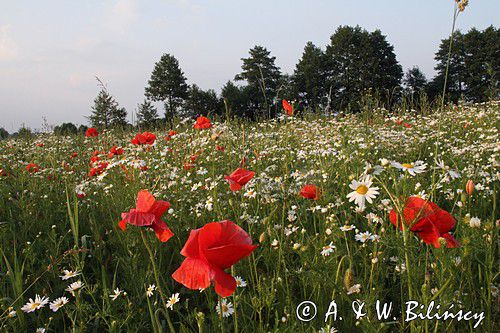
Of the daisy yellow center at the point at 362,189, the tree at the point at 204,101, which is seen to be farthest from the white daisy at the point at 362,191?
the tree at the point at 204,101

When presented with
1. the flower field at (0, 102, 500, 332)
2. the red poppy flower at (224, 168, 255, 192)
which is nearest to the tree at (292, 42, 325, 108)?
the flower field at (0, 102, 500, 332)

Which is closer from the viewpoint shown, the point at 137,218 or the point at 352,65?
the point at 137,218

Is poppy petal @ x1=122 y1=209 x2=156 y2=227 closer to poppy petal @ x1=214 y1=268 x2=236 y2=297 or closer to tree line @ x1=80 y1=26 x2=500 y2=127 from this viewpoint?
poppy petal @ x1=214 y1=268 x2=236 y2=297

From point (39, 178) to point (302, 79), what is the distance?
50843 mm

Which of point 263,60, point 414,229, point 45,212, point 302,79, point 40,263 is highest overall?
point 263,60

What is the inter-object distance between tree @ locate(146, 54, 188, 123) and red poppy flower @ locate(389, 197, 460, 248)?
55094 millimetres

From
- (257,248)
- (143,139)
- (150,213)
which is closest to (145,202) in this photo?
(150,213)

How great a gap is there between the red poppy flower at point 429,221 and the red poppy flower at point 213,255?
0.55 m

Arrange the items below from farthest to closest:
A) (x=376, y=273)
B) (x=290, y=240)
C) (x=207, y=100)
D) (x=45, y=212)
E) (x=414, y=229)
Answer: (x=207, y=100) < (x=45, y=212) < (x=290, y=240) < (x=376, y=273) < (x=414, y=229)

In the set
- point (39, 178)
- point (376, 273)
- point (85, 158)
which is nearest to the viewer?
point (376, 273)

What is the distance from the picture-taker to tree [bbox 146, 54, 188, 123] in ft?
180

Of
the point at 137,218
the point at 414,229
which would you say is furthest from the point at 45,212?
the point at 414,229

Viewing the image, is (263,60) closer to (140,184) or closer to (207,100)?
(207,100)

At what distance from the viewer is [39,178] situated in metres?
4.17
